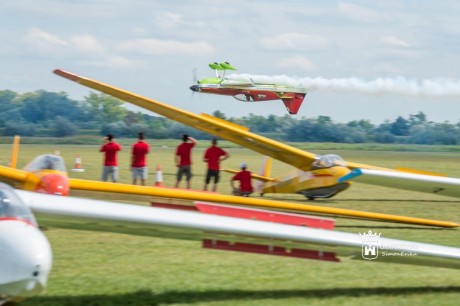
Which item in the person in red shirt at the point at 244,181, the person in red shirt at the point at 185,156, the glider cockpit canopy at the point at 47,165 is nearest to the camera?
the glider cockpit canopy at the point at 47,165

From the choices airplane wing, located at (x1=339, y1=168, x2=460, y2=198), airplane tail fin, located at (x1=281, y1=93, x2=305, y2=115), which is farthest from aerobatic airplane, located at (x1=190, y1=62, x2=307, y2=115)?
airplane wing, located at (x1=339, y1=168, x2=460, y2=198)

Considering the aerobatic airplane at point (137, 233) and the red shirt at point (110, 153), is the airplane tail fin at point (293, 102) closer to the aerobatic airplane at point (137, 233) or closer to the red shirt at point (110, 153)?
the red shirt at point (110, 153)

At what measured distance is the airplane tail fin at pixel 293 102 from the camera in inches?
862

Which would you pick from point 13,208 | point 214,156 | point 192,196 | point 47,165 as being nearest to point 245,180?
point 214,156

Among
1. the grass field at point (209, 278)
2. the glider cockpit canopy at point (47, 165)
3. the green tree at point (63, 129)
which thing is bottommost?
the grass field at point (209, 278)

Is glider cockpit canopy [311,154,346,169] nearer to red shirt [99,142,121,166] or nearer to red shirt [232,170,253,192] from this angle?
red shirt [232,170,253,192]

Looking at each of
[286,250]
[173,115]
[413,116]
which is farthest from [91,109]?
[286,250]

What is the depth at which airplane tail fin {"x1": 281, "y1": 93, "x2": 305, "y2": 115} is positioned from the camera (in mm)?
21903

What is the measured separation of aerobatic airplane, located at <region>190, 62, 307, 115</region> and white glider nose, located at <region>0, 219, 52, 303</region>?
15786mm

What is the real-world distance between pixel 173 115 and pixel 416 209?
245 inches

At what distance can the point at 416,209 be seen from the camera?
60.6ft

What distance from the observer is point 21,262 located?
6383 millimetres

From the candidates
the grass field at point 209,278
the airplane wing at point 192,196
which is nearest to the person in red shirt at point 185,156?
the airplane wing at point 192,196

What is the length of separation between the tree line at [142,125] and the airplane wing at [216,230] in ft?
171
